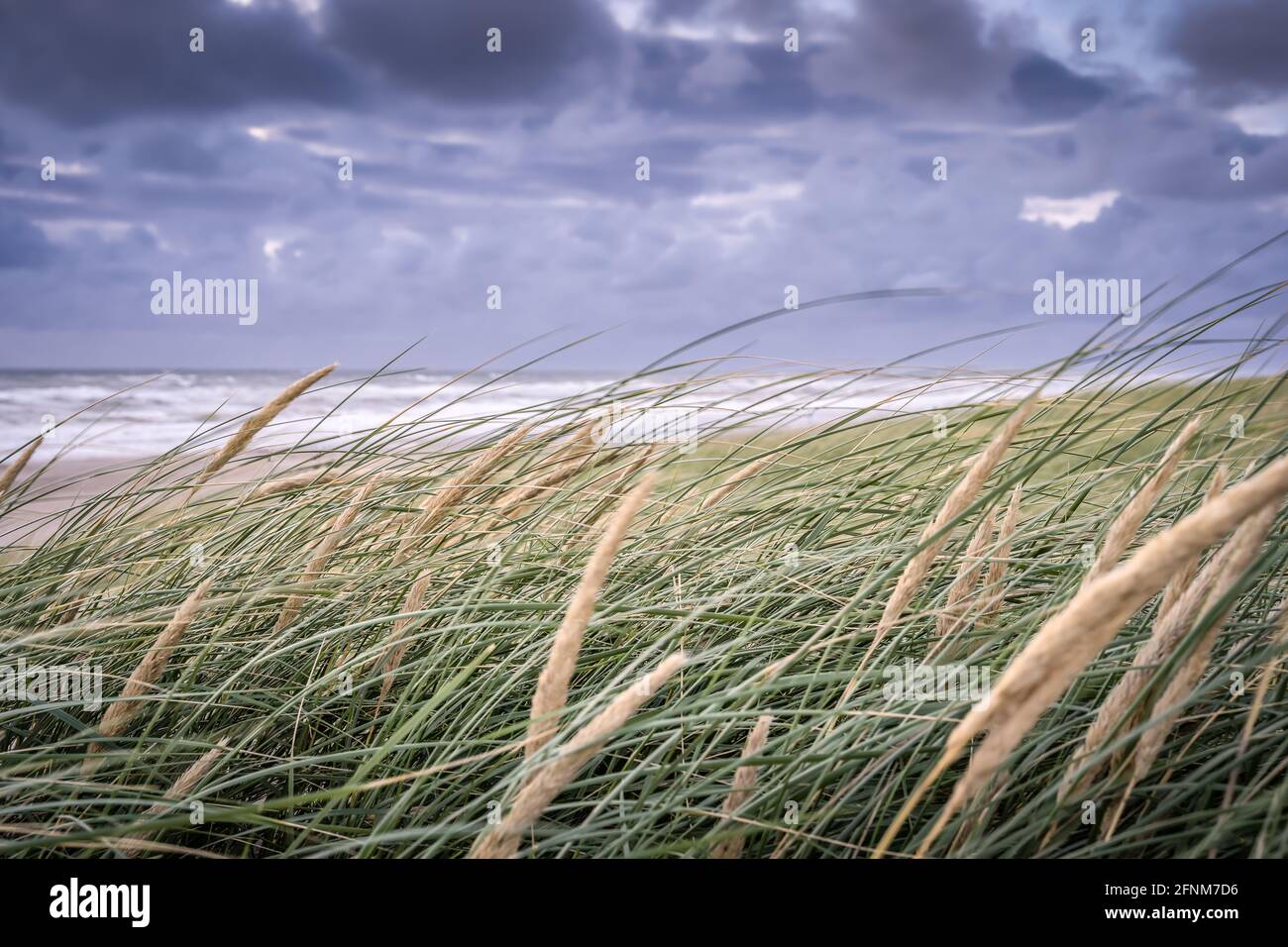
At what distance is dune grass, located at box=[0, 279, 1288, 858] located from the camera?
1082 millimetres

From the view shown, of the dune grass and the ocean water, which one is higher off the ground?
the ocean water

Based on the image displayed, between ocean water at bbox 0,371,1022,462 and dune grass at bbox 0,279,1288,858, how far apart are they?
0.04m

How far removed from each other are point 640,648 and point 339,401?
2.07m

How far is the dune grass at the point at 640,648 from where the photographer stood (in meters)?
1.08

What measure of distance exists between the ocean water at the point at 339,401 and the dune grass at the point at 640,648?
36 millimetres

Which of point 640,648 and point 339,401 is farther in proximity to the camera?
point 339,401

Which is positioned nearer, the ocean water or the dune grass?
the dune grass

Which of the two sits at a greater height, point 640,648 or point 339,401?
point 339,401

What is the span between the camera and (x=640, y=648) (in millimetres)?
1549

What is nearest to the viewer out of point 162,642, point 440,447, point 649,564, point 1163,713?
point 1163,713

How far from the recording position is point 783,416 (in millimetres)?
2055
